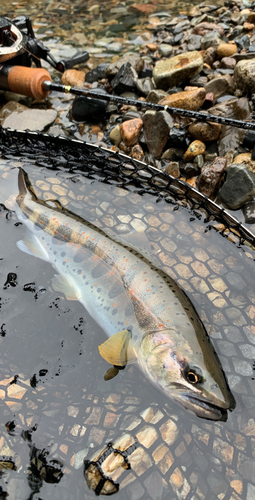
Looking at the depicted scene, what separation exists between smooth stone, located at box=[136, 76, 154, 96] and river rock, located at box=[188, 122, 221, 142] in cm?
174

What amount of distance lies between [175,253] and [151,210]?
58 cm

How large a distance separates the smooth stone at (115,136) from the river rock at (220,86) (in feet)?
5.31

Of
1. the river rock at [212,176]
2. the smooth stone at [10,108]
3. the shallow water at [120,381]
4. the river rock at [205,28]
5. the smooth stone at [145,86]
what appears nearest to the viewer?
the shallow water at [120,381]

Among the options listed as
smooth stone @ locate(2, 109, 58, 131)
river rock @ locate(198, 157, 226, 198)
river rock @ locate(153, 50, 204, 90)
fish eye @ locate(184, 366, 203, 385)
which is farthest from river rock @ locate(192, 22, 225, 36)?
fish eye @ locate(184, 366, 203, 385)

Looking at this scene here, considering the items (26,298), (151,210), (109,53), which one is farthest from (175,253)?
(109,53)

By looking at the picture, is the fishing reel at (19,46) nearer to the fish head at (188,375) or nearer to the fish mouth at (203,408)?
the fish head at (188,375)

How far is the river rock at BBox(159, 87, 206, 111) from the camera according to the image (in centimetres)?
461

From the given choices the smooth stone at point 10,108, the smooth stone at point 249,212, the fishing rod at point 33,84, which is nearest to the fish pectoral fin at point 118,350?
the smooth stone at point 249,212

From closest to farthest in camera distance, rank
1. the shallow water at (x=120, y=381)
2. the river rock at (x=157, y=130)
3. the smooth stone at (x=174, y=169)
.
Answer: the shallow water at (x=120, y=381)
the smooth stone at (x=174, y=169)
the river rock at (x=157, y=130)

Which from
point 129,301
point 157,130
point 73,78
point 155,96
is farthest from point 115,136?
point 129,301

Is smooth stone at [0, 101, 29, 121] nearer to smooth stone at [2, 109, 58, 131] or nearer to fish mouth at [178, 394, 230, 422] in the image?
smooth stone at [2, 109, 58, 131]

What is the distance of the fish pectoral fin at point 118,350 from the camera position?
244 centimetres

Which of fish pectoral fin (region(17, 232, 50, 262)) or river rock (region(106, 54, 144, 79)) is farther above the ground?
river rock (region(106, 54, 144, 79))

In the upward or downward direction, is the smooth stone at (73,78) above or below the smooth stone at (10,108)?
above
